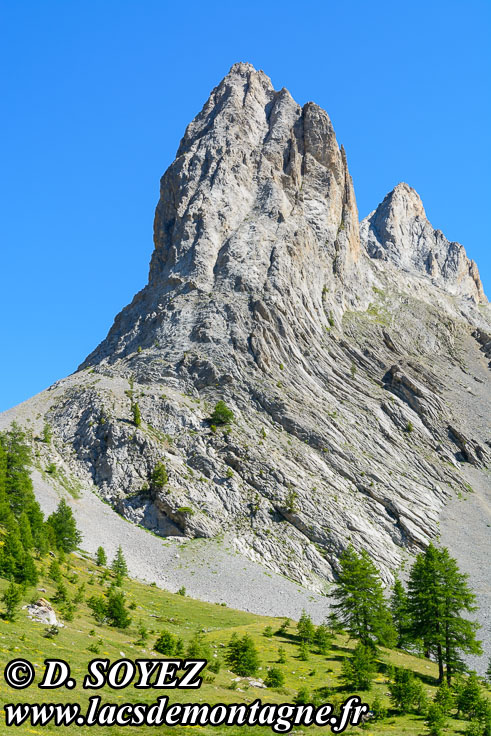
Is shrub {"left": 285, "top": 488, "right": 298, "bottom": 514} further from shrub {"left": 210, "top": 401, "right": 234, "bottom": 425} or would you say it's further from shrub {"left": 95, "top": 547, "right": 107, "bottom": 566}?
shrub {"left": 95, "top": 547, "right": 107, "bottom": 566}

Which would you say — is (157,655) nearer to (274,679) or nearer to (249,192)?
(274,679)

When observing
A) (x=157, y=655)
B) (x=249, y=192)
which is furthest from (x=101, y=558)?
(x=249, y=192)

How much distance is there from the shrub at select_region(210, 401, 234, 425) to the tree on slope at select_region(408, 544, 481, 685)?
48.6 meters

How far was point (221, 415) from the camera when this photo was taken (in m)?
89.8

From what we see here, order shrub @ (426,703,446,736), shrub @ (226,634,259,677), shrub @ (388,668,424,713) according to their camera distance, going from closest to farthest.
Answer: shrub @ (426,703,446,736), shrub @ (388,668,424,713), shrub @ (226,634,259,677)

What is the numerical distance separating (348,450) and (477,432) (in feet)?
117

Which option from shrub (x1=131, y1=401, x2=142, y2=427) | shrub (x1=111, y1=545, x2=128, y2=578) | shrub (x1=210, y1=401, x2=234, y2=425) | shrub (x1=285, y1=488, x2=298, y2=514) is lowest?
shrub (x1=111, y1=545, x2=128, y2=578)

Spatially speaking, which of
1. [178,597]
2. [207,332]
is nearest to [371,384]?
[207,332]

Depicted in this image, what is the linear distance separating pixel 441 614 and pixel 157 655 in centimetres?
2297

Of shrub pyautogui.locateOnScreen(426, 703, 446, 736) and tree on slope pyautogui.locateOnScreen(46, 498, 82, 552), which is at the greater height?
tree on slope pyautogui.locateOnScreen(46, 498, 82, 552)

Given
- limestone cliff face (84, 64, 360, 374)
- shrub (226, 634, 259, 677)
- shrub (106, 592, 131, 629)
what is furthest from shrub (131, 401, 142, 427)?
shrub (226, 634, 259, 677)

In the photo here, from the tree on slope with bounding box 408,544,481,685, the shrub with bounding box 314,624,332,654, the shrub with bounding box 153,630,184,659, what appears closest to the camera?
the shrub with bounding box 153,630,184,659

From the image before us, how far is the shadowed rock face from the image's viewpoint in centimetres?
7881

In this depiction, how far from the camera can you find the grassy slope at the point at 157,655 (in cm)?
2189
